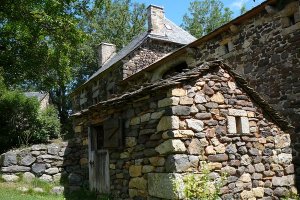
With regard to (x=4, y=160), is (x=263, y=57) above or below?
above

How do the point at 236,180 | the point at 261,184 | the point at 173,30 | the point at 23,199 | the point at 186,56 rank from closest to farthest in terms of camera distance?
the point at 236,180 → the point at 261,184 → the point at 23,199 → the point at 186,56 → the point at 173,30

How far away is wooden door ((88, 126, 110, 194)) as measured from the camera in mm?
7953

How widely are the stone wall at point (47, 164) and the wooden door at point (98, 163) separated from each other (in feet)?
2.39

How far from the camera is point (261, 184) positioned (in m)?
6.85

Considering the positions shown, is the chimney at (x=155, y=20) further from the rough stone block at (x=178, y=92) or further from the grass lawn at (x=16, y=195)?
the rough stone block at (x=178, y=92)

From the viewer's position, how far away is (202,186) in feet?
19.3

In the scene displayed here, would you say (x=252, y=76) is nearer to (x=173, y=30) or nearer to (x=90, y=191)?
(x=90, y=191)

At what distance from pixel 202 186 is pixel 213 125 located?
1200 millimetres

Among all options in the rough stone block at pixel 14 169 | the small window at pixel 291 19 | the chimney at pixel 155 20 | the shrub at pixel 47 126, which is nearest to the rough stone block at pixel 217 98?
the small window at pixel 291 19

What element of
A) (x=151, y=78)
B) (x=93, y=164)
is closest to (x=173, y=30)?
(x=151, y=78)

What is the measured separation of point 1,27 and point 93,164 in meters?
7.88

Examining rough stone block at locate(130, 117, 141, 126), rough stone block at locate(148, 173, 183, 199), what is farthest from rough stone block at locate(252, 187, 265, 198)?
rough stone block at locate(130, 117, 141, 126)

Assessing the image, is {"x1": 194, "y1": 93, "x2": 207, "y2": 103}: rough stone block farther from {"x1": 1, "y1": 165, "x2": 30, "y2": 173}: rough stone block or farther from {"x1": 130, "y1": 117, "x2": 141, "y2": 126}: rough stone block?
{"x1": 1, "y1": 165, "x2": 30, "y2": 173}: rough stone block

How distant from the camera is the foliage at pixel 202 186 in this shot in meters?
5.73
